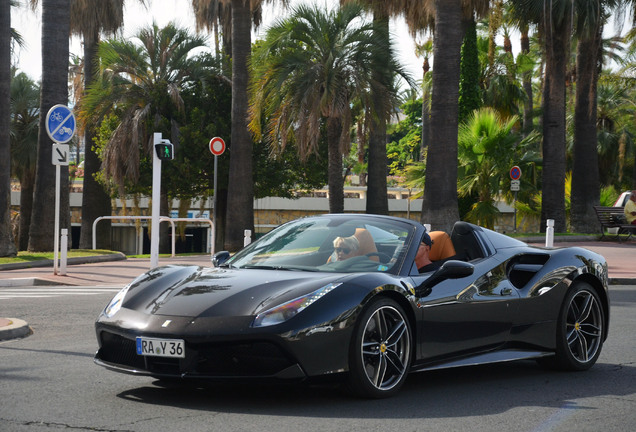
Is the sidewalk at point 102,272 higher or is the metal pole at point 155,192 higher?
the metal pole at point 155,192

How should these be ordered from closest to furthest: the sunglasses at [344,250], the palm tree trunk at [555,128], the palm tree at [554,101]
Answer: the sunglasses at [344,250], the palm tree at [554,101], the palm tree trunk at [555,128]

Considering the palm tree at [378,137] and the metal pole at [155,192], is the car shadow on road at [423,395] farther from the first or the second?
the palm tree at [378,137]

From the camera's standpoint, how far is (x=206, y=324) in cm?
552

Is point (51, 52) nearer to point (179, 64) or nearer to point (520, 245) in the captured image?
point (179, 64)

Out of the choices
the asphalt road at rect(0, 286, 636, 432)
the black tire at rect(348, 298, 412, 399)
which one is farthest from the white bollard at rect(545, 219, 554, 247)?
the black tire at rect(348, 298, 412, 399)

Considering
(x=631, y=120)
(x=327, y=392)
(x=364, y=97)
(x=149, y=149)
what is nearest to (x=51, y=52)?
(x=364, y=97)

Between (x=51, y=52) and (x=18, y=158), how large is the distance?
1816 centimetres

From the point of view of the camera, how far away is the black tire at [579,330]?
7.43 metres

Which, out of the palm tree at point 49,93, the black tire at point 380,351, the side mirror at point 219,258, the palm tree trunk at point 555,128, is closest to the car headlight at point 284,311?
the black tire at point 380,351

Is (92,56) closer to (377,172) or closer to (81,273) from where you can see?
(377,172)

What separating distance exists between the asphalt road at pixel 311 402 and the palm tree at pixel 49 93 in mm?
16473

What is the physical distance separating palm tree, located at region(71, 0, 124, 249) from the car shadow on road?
91.9 feet

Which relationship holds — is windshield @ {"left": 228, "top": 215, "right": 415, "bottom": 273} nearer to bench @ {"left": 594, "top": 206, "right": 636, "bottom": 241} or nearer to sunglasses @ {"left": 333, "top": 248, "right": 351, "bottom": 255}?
sunglasses @ {"left": 333, "top": 248, "right": 351, "bottom": 255}

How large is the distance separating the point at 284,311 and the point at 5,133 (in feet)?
59.1
